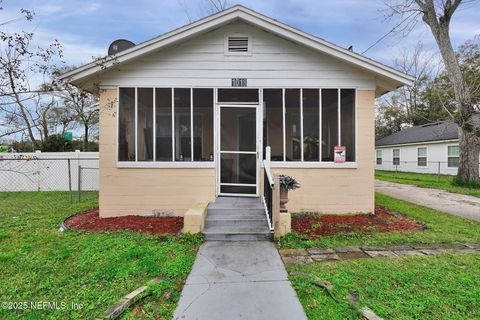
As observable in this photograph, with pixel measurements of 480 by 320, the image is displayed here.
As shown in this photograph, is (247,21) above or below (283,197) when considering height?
above

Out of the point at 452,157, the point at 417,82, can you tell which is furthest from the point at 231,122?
the point at 417,82

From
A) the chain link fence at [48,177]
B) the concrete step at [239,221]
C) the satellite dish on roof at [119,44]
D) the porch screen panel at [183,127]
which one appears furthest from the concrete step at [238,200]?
the chain link fence at [48,177]

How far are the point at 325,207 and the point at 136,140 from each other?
4868 millimetres

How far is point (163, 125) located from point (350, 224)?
189 inches

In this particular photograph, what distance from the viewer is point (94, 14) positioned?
7.75m

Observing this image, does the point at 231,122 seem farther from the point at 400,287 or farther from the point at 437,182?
the point at 437,182

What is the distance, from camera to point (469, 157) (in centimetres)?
1245

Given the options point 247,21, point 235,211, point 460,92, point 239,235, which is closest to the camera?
point 239,235

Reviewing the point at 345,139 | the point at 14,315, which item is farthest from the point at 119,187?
the point at 345,139

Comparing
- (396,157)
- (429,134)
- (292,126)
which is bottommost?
(396,157)

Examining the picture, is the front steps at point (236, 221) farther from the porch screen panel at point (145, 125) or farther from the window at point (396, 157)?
the window at point (396, 157)

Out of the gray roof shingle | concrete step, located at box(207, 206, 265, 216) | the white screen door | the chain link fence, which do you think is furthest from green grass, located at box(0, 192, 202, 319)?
the gray roof shingle

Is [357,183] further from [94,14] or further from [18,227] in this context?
[94,14]

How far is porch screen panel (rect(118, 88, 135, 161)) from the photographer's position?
628cm
